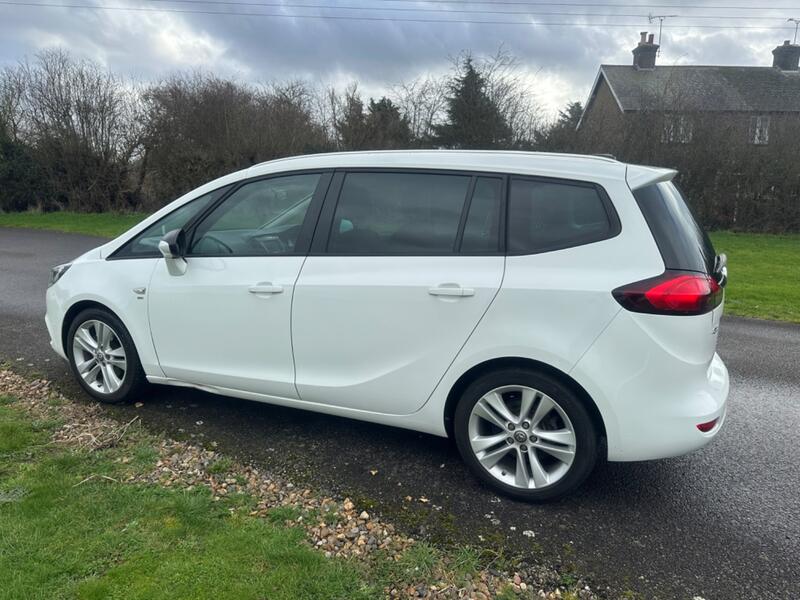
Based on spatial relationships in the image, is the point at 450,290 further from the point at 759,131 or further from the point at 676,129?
the point at 759,131

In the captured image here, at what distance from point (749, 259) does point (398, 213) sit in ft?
41.1

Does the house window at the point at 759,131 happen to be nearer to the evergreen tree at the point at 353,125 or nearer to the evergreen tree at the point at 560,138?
the evergreen tree at the point at 560,138

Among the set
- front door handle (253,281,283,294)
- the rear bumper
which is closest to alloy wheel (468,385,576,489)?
the rear bumper

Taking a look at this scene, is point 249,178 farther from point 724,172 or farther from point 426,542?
point 724,172

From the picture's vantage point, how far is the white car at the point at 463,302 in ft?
9.21

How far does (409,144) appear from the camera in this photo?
21.0 m

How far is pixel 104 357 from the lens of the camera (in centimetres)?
424

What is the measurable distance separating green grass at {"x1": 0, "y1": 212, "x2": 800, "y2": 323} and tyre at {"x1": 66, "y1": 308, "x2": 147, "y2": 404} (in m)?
7.58

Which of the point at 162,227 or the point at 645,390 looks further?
the point at 162,227

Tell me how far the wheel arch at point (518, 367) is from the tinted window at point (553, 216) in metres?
0.57

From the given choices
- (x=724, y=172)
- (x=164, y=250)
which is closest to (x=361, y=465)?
(x=164, y=250)

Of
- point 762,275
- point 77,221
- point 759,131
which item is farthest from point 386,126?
point 762,275

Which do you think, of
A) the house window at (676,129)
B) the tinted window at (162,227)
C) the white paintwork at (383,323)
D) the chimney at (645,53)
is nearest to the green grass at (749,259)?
the house window at (676,129)

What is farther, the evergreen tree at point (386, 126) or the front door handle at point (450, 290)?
the evergreen tree at point (386, 126)
